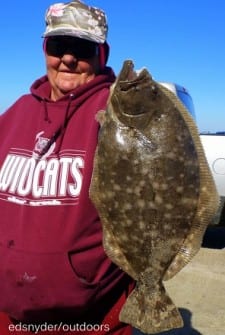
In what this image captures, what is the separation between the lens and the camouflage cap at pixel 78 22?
3061mm

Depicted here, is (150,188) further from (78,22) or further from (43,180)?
(78,22)

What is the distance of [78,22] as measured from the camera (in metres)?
3.08

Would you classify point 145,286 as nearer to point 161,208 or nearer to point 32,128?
point 161,208

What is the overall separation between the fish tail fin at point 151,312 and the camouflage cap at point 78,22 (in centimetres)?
135

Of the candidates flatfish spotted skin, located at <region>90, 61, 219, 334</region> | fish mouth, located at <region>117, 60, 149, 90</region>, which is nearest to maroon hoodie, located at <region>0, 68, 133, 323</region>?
flatfish spotted skin, located at <region>90, 61, 219, 334</region>

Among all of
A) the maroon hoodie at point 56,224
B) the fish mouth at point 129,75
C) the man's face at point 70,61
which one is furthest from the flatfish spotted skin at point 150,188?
the man's face at point 70,61

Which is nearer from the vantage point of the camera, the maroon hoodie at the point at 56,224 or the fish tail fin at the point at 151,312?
the fish tail fin at the point at 151,312

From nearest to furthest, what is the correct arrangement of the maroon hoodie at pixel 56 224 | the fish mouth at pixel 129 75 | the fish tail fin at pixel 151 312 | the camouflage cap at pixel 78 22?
1. the fish mouth at pixel 129 75
2. the fish tail fin at pixel 151 312
3. the maroon hoodie at pixel 56 224
4. the camouflage cap at pixel 78 22

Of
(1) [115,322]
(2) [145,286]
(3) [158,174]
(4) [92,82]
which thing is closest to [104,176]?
(3) [158,174]

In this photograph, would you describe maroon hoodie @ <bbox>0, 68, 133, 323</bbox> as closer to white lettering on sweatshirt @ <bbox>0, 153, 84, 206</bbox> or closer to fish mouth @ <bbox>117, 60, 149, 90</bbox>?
white lettering on sweatshirt @ <bbox>0, 153, 84, 206</bbox>

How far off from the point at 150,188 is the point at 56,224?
2.29 feet

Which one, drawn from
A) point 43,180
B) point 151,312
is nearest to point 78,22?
point 43,180

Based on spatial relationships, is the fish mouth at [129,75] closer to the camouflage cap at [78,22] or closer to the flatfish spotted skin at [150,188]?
the flatfish spotted skin at [150,188]

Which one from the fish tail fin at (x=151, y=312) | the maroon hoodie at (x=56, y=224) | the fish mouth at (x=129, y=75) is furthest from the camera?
the maroon hoodie at (x=56, y=224)
